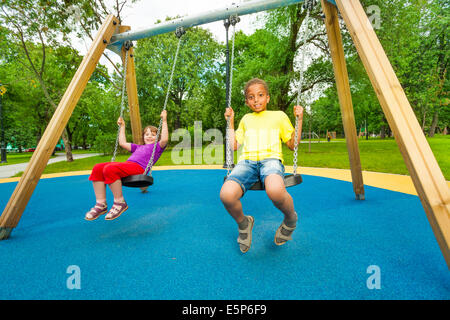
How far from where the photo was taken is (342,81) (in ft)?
9.88

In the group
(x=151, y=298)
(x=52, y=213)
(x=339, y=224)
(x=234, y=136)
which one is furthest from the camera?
(x=52, y=213)

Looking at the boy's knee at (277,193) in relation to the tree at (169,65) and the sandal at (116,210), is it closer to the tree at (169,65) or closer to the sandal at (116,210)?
the sandal at (116,210)

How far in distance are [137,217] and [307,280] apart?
7.39 ft

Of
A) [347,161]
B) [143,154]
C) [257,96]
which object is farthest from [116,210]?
[347,161]

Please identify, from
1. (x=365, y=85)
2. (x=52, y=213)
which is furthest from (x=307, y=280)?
(x=365, y=85)

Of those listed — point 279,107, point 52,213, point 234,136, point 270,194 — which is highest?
point 279,107

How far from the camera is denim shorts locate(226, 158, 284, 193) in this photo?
1.88 meters

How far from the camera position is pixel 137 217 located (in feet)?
9.95

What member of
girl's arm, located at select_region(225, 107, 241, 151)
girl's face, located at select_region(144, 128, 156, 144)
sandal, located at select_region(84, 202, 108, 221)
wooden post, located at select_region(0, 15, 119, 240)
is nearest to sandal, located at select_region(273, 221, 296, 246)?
girl's arm, located at select_region(225, 107, 241, 151)

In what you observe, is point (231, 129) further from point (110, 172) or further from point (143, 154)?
point (110, 172)

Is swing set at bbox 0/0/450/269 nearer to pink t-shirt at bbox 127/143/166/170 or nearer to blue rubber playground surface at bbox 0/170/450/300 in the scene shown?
pink t-shirt at bbox 127/143/166/170

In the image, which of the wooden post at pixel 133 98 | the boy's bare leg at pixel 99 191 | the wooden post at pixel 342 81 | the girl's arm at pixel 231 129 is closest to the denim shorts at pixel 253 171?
the girl's arm at pixel 231 129
